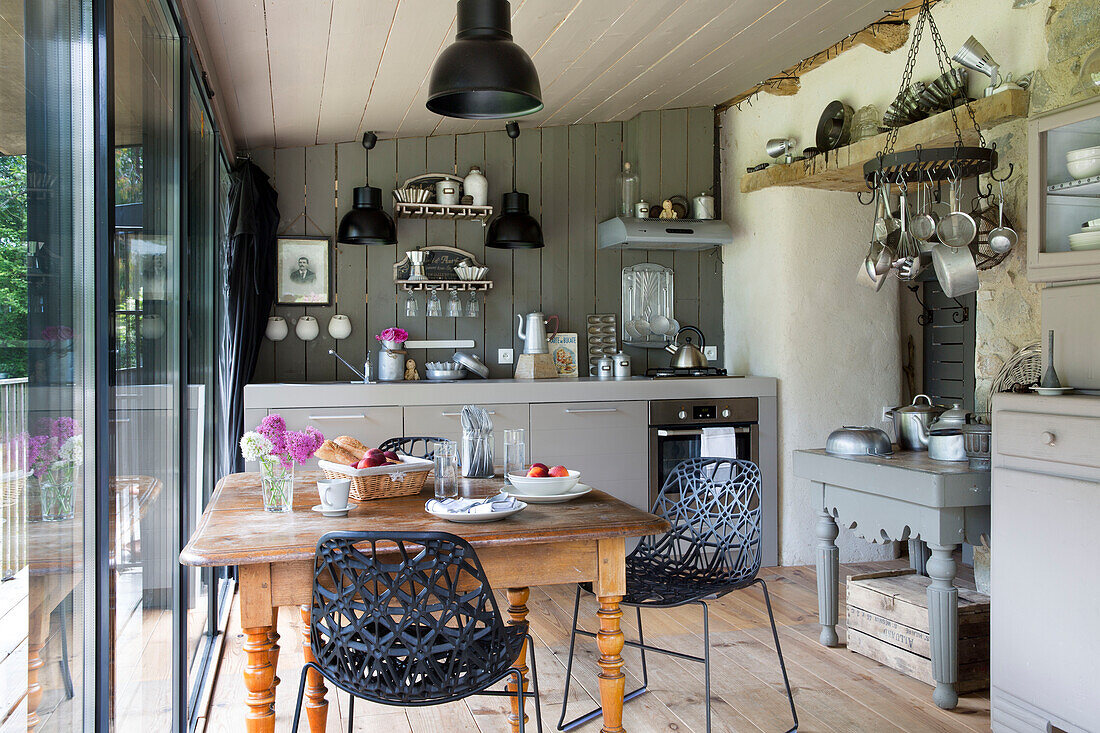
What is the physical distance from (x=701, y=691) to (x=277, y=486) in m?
1.77

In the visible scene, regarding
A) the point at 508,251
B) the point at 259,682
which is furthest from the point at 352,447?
the point at 508,251

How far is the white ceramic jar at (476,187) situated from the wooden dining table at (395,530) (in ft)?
9.19

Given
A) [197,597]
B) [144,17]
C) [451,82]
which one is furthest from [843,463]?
[144,17]

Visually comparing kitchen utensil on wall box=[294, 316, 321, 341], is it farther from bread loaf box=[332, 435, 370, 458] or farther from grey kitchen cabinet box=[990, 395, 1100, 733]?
grey kitchen cabinet box=[990, 395, 1100, 733]

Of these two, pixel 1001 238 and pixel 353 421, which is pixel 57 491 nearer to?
pixel 353 421

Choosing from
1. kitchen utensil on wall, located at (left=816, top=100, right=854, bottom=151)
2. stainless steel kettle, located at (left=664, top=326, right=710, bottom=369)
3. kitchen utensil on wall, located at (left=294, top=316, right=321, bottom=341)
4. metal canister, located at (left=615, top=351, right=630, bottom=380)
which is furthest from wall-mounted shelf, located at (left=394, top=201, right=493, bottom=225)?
kitchen utensil on wall, located at (left=816, top=100, right=854, bottom=151)

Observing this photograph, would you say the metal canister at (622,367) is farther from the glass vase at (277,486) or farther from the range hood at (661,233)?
the glass vase at (277,486)

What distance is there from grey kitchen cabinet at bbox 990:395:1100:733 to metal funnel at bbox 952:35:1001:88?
1460mm

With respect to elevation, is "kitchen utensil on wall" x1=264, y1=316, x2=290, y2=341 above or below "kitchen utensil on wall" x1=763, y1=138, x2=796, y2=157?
below

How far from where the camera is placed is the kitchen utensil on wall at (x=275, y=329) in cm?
490

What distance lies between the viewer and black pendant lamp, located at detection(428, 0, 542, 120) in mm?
→ 2160

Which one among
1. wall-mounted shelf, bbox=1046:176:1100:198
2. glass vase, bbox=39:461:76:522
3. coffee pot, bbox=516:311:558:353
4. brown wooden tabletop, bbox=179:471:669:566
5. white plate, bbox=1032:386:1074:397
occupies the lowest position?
brown wooden tabletop, bbox=179:471:669:566

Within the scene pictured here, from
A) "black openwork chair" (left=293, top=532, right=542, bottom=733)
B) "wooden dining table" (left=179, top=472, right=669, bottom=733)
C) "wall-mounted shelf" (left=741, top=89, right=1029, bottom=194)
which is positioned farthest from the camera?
"wall-mounted shelf" (left=741, top=89, right=1029, bottom=194)

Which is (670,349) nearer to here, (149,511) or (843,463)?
(843,463)
